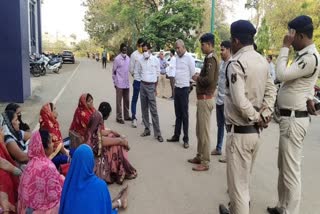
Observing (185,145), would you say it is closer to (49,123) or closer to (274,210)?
(49,123)

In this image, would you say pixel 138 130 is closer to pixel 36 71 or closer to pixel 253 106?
pixel 253 106

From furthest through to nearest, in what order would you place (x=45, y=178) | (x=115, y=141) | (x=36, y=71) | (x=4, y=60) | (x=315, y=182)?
1. (x=36, y=71)
2. (x=4, y=60)
3. (x=315, y=182)
4. (x=115, y=141)
5. (x=45, y=178)

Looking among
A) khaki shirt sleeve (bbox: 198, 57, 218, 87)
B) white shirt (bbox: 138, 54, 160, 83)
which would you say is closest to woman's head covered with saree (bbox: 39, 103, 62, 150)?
khaki shirt sleeve (bbox: 198, 57, 218, 87)

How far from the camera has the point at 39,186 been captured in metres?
3.39

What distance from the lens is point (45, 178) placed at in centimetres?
340

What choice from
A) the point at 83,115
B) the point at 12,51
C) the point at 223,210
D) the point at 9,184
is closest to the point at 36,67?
the point at 12,51

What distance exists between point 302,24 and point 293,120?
0.97 meters

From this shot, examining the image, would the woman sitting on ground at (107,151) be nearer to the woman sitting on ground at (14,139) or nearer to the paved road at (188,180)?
the paved road at (188,180)

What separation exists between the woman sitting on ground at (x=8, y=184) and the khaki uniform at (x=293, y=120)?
2.82 meters

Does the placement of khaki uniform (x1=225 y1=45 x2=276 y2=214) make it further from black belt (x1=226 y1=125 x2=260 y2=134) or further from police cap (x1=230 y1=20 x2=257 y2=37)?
police cap (x1=230 y1=20 x2=257 y2=37)

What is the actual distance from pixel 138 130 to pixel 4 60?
207 inches

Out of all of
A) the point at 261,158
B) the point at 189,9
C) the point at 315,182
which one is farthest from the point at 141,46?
the point at 189,9

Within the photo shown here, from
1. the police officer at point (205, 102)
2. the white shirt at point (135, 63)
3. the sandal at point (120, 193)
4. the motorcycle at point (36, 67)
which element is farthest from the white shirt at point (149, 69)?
the motorcycle at point (36, 67)

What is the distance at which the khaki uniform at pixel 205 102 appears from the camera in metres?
5.74
